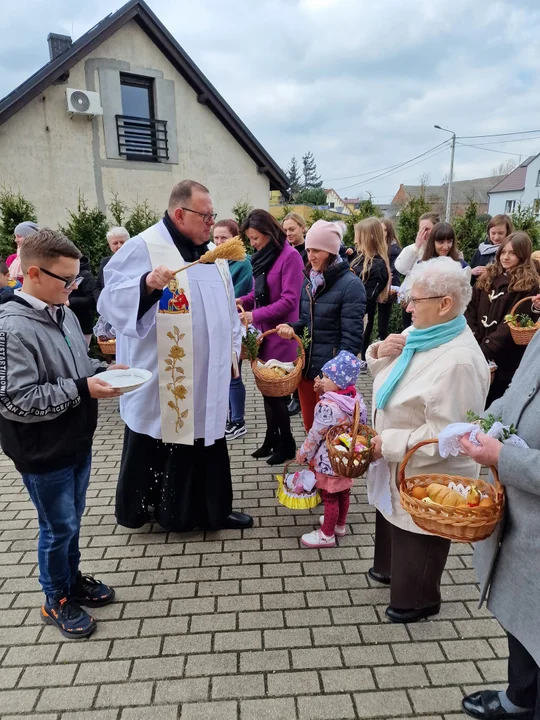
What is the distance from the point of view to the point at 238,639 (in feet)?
8.20

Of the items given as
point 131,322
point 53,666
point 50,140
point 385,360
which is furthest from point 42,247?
point 50,140

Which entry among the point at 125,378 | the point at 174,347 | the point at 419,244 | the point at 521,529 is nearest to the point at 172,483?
the point at 174,347

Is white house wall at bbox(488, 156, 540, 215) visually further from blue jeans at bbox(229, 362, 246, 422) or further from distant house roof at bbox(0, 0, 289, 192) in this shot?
blue jeans at bbox(229, 362, 246, 422)

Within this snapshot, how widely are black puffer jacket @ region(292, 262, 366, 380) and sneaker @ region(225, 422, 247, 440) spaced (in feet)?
4.94

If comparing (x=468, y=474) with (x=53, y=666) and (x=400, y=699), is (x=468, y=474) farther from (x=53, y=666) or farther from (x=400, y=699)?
(x=53, y=666)

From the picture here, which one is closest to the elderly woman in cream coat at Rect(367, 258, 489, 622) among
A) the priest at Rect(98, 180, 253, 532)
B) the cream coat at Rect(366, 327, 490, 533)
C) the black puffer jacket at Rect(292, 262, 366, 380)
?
the cream coat at Rect(366, 327, 490, 533)

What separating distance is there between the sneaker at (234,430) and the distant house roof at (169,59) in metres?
9.83

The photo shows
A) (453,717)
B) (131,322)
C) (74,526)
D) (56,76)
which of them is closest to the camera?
(453,717)

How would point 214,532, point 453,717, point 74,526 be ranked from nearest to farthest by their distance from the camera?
point 453,717 → point 74,526 → point 214,532

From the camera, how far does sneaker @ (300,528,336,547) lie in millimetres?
3275

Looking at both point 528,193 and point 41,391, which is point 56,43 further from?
point 528,193

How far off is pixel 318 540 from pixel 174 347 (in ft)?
5.42

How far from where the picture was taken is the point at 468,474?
2.32m

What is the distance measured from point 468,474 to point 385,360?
0.71 metres
